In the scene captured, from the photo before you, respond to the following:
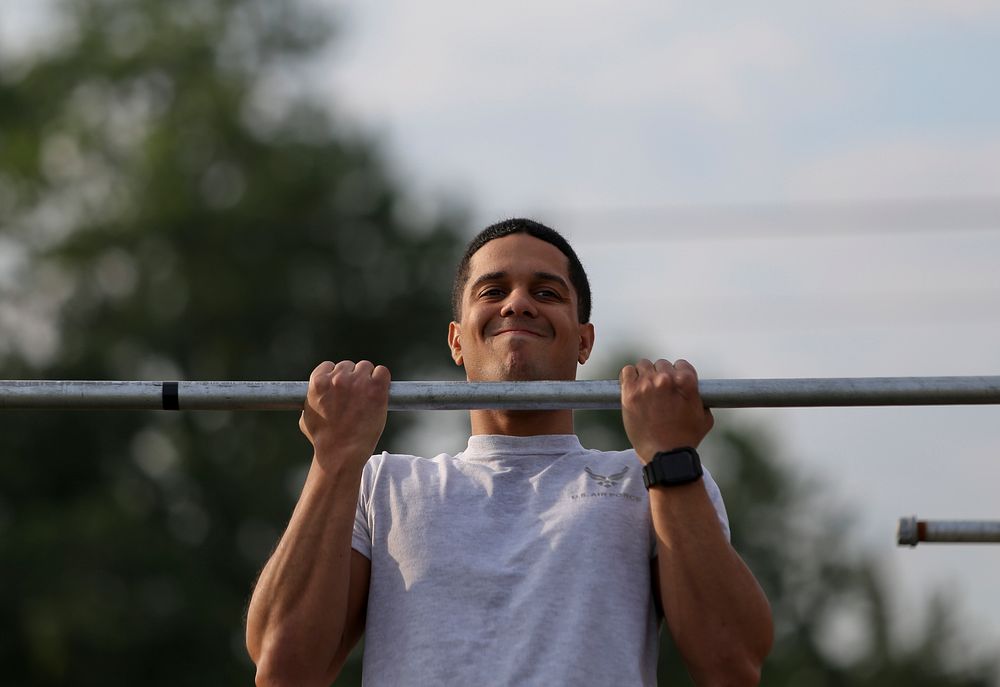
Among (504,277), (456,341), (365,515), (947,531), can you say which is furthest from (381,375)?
(947,531)

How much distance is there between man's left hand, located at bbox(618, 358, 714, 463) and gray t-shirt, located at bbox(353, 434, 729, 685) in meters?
0.19

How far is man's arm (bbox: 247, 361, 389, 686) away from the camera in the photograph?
401 cm

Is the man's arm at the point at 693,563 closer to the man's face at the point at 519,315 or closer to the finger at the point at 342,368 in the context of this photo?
the man's face at the point at 519,315

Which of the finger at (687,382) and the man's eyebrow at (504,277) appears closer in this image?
the finger at (687,382)

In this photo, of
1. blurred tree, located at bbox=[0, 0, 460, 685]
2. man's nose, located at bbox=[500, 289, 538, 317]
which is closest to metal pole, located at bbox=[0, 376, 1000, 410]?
man's nose, located at bbox=[500, 289, 538, 317]

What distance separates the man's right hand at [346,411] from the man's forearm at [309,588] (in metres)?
0.07

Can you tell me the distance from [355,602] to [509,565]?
38 centimetres

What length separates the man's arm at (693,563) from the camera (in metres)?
3.99

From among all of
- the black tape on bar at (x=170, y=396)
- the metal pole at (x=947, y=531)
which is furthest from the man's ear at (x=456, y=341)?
the metal pole at (x=947, y=531)

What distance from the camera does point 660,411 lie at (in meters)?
4.07

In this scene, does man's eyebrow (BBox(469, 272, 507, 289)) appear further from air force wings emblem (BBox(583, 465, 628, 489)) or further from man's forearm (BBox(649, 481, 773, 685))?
man's forearm (BBox(649, 481, 773, 685))

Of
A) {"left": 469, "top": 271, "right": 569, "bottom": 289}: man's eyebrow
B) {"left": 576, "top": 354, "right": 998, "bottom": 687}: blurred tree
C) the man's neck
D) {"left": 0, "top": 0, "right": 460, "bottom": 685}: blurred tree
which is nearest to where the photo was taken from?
the man's neck

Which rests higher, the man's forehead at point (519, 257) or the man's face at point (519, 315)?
the man's forehead at point (519, 257)

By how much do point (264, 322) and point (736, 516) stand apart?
13506 mm
